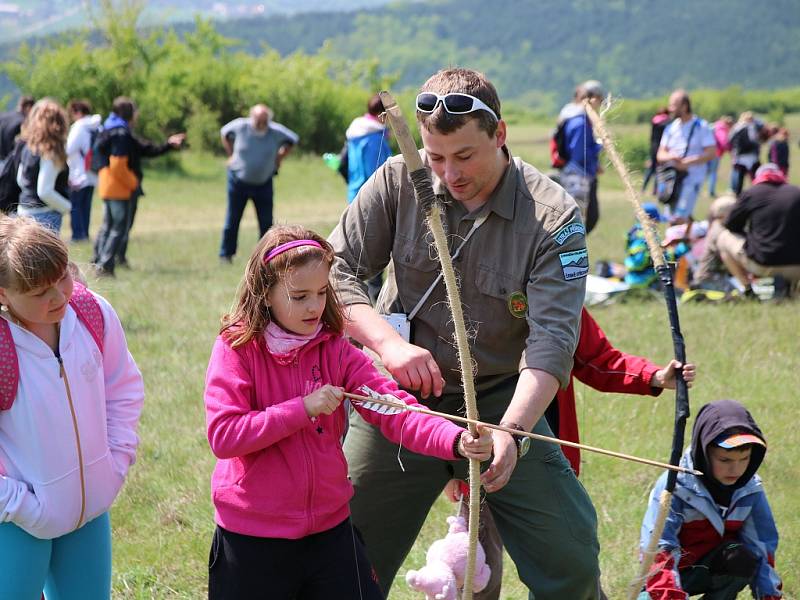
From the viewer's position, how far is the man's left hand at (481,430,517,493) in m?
2.80

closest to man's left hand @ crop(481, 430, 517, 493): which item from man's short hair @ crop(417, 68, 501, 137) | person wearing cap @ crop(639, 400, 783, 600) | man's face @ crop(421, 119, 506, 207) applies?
man's face @ crop(421, 119, 506, 207)

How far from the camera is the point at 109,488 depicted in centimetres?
296

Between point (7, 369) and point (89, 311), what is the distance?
1.04ft

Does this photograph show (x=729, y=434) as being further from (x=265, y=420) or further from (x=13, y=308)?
(x=13, y=308)

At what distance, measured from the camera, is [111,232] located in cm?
1155

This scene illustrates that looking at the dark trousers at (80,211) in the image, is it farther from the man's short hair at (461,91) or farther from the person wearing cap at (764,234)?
the man's short hair at (461,91)

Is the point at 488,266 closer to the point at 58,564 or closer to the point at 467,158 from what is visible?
the point at 467,158

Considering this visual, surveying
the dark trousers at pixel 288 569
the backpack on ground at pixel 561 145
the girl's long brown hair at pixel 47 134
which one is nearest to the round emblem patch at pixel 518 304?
the dark trousers at pixel 288 569

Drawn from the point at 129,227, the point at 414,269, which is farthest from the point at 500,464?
the point at 129,227

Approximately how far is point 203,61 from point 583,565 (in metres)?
36.1

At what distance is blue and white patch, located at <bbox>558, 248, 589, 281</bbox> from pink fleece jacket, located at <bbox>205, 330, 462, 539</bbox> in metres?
0.59

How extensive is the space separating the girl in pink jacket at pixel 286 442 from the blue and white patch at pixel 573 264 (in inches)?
23.5

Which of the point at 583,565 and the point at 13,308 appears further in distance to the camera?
the point at 583,565

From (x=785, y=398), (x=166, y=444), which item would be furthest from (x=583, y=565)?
(x=785, y=398)
